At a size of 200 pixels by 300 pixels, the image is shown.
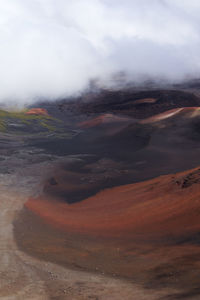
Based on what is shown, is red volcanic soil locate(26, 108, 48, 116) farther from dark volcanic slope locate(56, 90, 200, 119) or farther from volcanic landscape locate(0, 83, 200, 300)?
volcanic landscape locate(0, 83, 200, 300)

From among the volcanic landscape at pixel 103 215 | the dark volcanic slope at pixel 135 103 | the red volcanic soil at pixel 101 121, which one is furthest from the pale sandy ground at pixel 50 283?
the dark volcanic slope at pixel 135 103

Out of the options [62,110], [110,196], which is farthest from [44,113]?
[110,196]

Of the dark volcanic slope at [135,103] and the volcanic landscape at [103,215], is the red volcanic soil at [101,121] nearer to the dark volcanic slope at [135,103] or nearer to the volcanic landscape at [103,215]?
the dark volcanic slope at [135,103]

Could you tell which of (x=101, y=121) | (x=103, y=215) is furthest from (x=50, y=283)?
(x=101, y=121)

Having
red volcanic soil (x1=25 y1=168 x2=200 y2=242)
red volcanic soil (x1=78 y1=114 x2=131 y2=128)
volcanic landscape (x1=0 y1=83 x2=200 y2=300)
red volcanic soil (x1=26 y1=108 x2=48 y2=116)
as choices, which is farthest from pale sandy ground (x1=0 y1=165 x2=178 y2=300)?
red volcanic soil (x1=26 y1=108 x2=48 y2=116)

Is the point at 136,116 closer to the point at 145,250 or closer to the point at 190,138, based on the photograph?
the point at 190,138
